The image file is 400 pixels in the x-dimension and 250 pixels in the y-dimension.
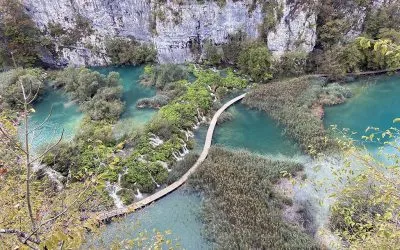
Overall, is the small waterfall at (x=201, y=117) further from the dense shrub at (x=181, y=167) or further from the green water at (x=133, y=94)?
the dense shrub at (x=181, y=167)

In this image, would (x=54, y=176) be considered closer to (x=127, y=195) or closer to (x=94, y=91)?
(x=127, y=195)

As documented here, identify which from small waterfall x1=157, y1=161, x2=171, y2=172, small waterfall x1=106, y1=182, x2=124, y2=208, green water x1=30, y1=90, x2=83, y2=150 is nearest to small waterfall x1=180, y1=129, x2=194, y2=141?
small waterfall x1=157, y1=161, x2=171, y2=172

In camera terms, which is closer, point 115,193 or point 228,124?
point 115,193

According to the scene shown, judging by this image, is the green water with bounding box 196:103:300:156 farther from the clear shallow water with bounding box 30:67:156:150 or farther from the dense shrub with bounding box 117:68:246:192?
the clear shallow water with bounding box 30:67:156:150

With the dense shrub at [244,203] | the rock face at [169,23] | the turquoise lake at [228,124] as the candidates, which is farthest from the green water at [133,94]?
the dense shrub at [244,203]

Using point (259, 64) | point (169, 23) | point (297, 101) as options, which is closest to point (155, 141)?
point (297, 101)
